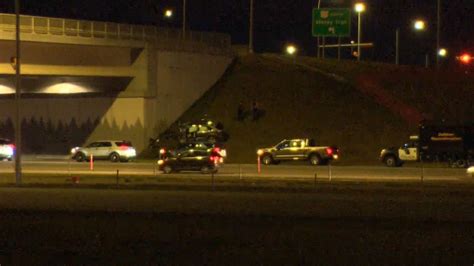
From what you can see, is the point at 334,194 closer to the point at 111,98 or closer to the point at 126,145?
the point at 126,145

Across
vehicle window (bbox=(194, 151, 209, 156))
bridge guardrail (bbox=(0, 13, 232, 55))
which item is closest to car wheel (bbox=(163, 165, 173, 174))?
vehicle window (bbox=(194, 151, 209, 156))

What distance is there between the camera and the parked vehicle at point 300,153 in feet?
174

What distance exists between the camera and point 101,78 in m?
65.0

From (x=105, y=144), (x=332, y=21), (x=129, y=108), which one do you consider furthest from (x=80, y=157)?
(x=332, y=21)

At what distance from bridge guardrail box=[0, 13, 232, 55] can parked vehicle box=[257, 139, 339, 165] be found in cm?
1574

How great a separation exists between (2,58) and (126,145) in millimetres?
9745

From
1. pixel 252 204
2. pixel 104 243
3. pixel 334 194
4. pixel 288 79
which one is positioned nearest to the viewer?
pixel 104 243

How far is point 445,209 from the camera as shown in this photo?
27.0 m

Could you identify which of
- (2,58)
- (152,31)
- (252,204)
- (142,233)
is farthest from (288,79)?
(142,233)

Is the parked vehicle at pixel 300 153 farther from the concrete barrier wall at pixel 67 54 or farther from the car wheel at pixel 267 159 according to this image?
the concrete barrier wall at pixel 67 54

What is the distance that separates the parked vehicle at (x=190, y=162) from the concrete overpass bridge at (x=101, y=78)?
664 inches

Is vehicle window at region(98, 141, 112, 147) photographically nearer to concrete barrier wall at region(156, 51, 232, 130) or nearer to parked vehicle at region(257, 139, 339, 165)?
concrete barrier wall at region(156, 51, 232, 130)

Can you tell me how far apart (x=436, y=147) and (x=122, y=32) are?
79.9 feet

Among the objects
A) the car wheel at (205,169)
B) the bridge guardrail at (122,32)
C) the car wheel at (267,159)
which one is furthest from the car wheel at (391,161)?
the bridge guardrail at (122,32)
